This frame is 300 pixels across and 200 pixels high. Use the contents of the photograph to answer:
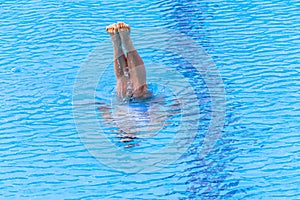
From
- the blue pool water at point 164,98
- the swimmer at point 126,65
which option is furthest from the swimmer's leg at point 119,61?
the blue pool water at point 164,98

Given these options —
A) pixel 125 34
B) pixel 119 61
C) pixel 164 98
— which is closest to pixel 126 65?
pixel 119 61

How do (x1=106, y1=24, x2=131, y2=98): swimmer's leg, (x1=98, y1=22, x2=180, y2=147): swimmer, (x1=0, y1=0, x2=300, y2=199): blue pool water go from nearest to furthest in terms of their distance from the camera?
(x1=0, y1=0, x2=300, y2=199): blue pool water → (x1=98, y1=22, x2=180, y2=147): swimmer → (x1=106, y1=24, x2=131, y2=98): swimmer's leg

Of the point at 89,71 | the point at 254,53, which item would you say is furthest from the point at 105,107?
the point at 254,53

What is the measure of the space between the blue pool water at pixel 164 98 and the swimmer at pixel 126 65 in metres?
0.23

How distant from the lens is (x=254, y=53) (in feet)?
24.4

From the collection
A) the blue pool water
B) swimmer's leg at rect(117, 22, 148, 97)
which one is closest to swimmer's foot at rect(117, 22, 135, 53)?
swimmer's leg at rect(117, 22, 148, 97)

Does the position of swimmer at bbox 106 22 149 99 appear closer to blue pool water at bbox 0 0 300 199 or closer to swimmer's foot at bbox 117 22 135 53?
swimmer's foot at bbox 117 22 135 53

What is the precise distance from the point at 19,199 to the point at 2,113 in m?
1.57

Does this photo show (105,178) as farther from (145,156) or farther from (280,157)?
(280,157)

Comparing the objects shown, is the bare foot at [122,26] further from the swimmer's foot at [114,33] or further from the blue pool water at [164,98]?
the blue pool water at [164,98]

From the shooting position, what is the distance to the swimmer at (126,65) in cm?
604

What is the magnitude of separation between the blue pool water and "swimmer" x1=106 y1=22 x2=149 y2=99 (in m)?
0.23

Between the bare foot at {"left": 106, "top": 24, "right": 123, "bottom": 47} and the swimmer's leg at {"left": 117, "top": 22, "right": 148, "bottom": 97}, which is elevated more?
the bare foot at {"left": 106, "top": 24, "right": 123, "bottom": 47}

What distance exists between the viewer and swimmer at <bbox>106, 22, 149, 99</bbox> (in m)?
6.04
